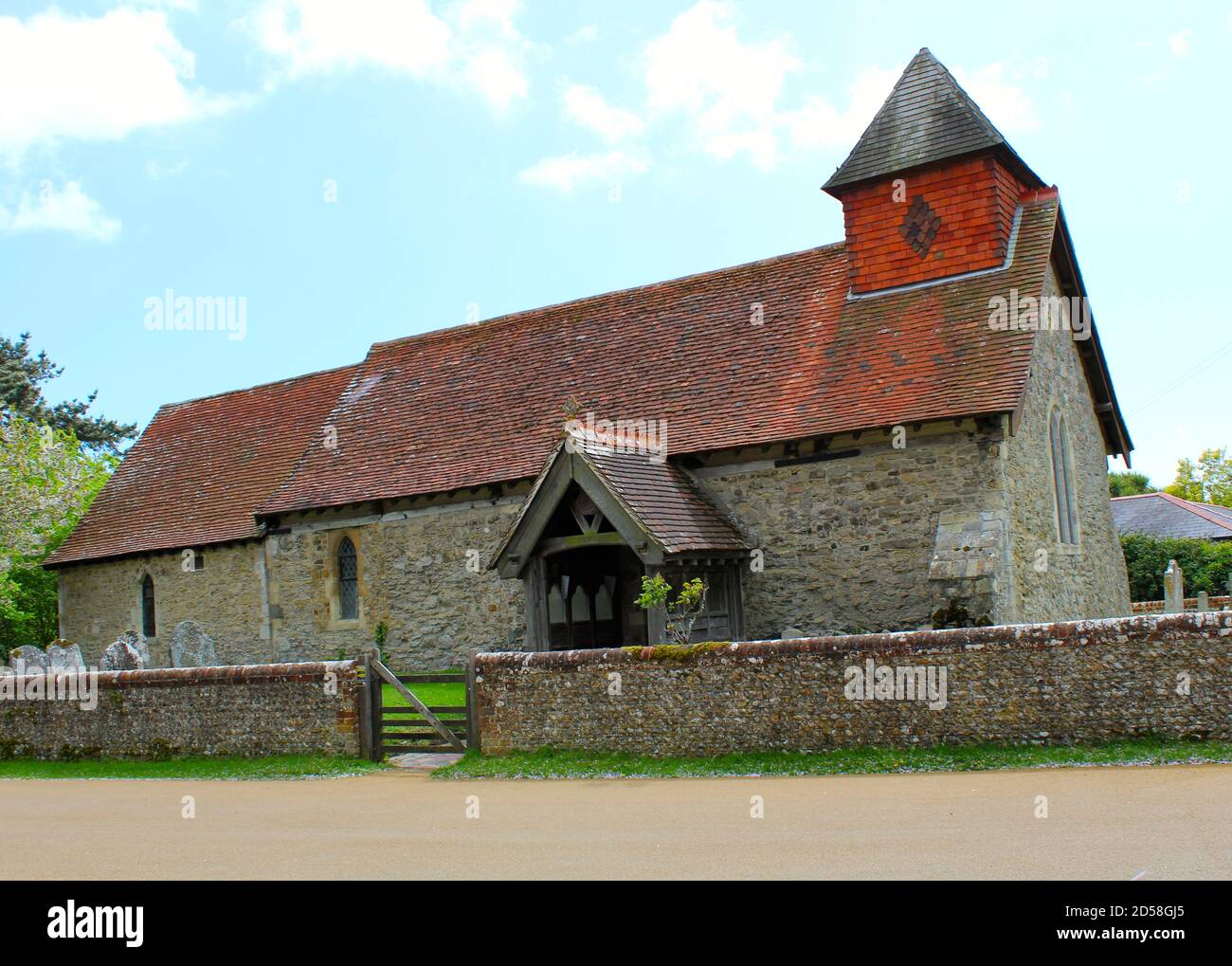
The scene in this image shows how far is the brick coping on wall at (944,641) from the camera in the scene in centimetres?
1034

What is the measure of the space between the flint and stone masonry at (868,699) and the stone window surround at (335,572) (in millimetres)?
9473

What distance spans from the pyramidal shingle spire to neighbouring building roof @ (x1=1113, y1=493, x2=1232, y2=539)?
2427 centimetres

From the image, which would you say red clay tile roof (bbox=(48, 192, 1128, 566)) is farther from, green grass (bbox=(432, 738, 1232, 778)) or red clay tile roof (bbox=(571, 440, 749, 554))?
green grass (bbox=(432, 738, 1232, 778))

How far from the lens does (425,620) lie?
69.6 ft

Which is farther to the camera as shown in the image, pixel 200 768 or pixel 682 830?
pixel 200 768

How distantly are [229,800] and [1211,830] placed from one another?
9.16 m

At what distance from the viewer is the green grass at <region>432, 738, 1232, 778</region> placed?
10.2 meters

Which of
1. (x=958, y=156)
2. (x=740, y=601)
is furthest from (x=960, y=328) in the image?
(x=740, y=601)

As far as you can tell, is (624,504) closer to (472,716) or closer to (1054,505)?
(472,716)

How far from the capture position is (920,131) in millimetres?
19891

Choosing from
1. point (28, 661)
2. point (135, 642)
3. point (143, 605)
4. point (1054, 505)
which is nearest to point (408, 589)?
point (135, 642)

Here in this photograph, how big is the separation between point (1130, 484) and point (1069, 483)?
57308mm

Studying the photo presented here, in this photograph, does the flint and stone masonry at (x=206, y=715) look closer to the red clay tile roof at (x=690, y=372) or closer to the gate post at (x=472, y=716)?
the gate post at (x=472, y=716)
